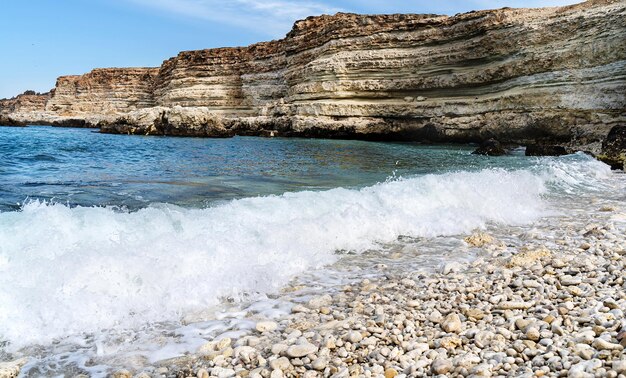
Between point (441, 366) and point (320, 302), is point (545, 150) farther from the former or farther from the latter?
point (441, 366)

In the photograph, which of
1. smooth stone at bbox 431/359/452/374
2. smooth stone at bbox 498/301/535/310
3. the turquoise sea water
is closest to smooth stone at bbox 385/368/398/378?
smooth stone at bbox 431/359/452/374

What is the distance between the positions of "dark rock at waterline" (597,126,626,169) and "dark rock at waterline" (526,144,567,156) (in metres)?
Result: 2.21

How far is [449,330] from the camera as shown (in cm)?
324

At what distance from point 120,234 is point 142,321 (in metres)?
1.89

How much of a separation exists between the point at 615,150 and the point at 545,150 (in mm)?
4055

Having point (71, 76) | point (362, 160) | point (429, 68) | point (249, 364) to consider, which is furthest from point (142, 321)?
point (71, 76)

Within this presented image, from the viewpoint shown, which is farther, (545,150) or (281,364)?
(545,150)

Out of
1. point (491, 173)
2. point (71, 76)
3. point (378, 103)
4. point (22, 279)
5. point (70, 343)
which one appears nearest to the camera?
point (70, 343)

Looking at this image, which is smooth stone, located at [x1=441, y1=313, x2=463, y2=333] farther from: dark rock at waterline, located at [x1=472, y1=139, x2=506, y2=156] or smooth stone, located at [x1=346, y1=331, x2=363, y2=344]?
dark rock at waterline, located at [x1=472, y1=139, x2=506, y2=156]

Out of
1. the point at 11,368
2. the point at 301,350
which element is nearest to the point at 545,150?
the point at 301,350

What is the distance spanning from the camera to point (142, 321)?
3.68m

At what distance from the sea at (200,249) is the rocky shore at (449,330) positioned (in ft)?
1.02

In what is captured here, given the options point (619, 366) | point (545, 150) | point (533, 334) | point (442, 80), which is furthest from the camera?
point (442, 80)

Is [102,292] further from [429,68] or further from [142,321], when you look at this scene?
[429,68]
